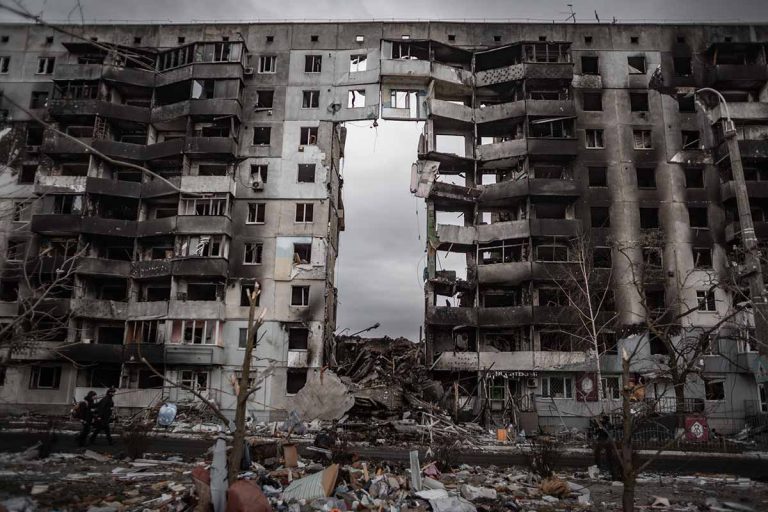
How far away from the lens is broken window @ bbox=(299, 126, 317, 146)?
41188mm

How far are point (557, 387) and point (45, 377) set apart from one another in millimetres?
34401

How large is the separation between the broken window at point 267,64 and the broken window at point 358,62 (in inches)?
233

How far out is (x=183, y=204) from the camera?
39.6 meters

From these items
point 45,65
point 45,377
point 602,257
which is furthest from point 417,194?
point 45,65

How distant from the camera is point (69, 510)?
29.2ft

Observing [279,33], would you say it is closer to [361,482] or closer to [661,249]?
[661,249]

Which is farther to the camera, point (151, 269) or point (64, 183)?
point (64, 183)

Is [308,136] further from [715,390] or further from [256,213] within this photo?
[715,390]

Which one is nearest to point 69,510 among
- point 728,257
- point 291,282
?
point 291,282

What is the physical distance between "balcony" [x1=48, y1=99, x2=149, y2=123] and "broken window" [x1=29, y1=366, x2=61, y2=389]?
18270 millimetres

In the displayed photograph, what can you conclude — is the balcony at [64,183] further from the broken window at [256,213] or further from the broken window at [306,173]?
the broken window at [306,173]

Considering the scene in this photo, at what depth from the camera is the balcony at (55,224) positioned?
1490 inches

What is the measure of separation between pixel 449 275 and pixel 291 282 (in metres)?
11.2

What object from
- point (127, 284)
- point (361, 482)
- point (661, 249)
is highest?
point (661, 249)
